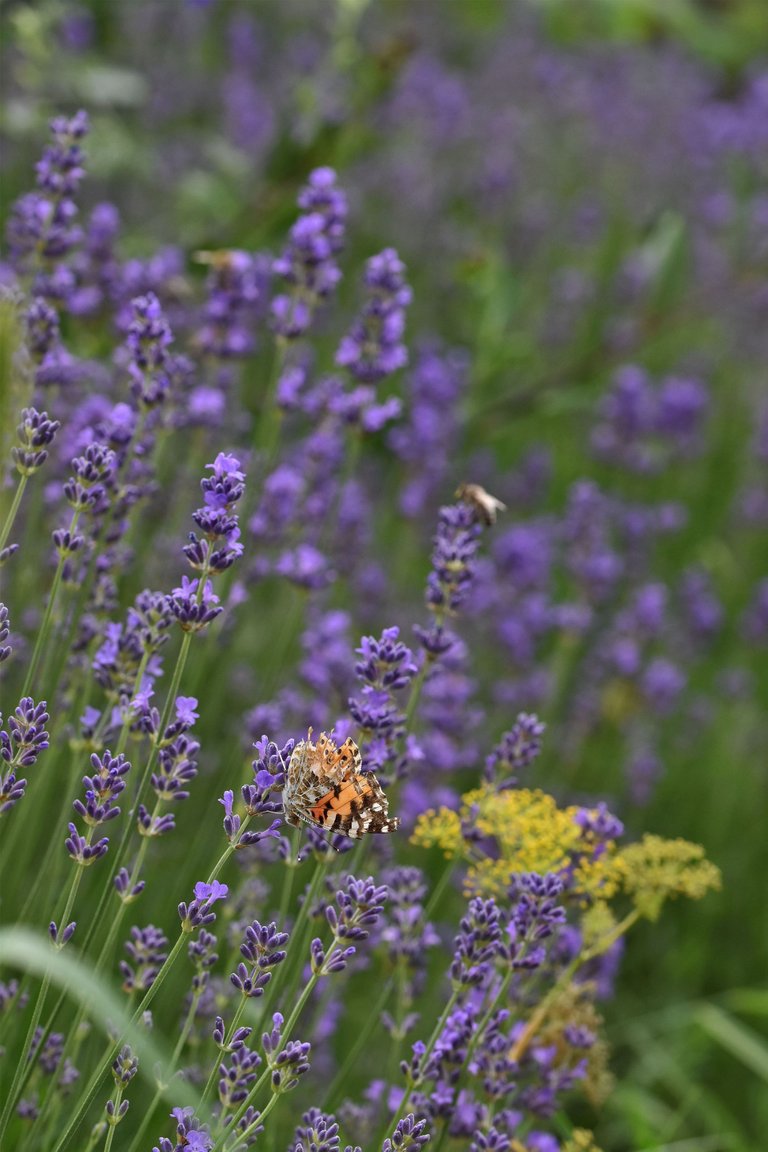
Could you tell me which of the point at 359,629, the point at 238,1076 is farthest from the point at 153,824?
the point at 359,629

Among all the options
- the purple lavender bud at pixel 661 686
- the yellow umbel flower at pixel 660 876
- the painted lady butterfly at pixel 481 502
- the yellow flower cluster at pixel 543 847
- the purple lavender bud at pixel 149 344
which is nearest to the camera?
the yellow flower cluster at pixel 543 847

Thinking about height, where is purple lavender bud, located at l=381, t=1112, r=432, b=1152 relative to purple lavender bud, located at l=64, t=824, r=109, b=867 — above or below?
below

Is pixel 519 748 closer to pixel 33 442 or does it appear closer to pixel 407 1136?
pixel 407 1136

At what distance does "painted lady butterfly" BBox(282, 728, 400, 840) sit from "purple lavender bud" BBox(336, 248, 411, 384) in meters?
1.01

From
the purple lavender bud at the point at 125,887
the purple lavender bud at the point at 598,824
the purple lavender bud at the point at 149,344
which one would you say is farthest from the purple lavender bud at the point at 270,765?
the purple lavender bud at the point at 149,344

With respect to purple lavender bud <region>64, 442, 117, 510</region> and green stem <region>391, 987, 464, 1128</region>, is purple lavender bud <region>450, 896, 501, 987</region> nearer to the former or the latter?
green stem <region>391, 987, 464, 1128</region>

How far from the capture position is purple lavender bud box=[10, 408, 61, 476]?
1787 mm

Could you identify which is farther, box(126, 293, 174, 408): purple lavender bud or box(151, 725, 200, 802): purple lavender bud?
box(126, 293, 174, 408): purple lavender bud

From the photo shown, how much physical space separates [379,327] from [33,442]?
943mm

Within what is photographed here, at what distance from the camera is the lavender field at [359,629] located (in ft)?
5.97

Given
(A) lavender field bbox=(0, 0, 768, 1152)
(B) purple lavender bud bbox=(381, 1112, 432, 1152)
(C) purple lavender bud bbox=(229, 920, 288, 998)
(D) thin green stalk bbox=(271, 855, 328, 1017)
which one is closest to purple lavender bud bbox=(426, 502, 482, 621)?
(A) lavender field bbox=(0, 0, 768, 1152)

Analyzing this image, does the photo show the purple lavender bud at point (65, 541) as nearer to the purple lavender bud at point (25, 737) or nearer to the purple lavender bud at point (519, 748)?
the purple lavender bud at point (25, 737)

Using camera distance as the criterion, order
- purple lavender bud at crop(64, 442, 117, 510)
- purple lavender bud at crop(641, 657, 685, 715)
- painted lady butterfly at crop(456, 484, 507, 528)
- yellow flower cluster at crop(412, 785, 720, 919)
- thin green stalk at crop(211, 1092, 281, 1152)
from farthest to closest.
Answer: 1. purple lavender bud at crop(641, 657, 685, 715)
2. painted lady butterfly at crop(456, 484, 507, 528)
3. yellow flower cluster at crop(412, 785, 720, 919)
4. purple lavender bud at crop(64, 442, 117, 510)
5. thin green stalk at crop(211, 1092, 281, 1152)

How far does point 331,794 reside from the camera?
5.64ft
